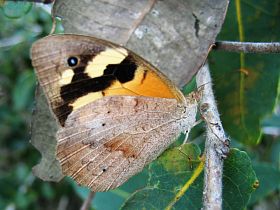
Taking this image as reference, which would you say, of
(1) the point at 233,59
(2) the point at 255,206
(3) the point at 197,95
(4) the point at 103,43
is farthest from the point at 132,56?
(2) the point at 255,206

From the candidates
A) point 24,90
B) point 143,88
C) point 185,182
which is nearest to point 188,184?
point 185,182

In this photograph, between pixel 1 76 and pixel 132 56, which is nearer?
pixel 132 56

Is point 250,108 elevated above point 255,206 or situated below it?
above

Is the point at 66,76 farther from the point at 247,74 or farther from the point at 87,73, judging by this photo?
the point at 247,74

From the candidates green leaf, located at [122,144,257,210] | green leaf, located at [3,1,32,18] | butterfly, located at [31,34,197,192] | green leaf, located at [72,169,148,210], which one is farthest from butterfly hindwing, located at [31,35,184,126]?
green leaf, located at [72,169,148,210]

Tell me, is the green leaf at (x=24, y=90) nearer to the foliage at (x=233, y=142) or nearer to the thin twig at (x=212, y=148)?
the foliage at (x=233, y=142)

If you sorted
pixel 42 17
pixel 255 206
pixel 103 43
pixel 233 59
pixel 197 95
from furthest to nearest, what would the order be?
pixel 42 17
pixel 255 206
pixel 233 59
pixel 197 95
pixel 103 43

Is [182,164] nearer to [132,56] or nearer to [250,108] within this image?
[132,56]

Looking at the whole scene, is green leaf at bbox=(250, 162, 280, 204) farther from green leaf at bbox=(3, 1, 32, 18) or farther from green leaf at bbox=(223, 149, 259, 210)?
green leaf at bbox=(3, 1, 32, 18)
